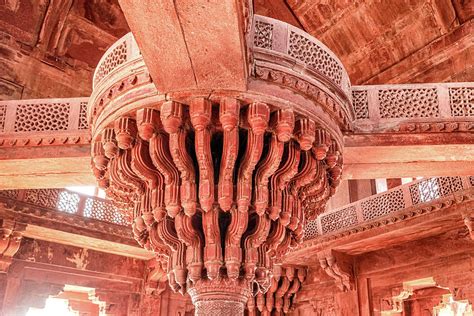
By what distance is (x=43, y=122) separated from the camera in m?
5.29

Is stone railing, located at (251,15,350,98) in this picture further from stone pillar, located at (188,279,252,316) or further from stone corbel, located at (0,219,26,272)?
stone corbel, located at (0,219,26,272)

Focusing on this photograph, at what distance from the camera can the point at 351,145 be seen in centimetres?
487

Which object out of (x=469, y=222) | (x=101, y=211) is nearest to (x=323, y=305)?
(x=469, y=222)

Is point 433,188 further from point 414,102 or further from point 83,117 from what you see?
point 83,117

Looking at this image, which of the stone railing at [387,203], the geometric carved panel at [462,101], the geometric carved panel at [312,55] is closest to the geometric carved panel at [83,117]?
the geometric carved panel at [312,55]

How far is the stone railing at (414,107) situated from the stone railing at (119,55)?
225 cm

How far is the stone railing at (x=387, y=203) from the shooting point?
797 cm

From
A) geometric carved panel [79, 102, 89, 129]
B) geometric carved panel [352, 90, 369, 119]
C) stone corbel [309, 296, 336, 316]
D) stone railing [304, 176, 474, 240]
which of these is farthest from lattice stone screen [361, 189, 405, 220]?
geometric carved panel [79, 102, 89, 129]

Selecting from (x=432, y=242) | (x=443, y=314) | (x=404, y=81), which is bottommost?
(x=443, y=314)

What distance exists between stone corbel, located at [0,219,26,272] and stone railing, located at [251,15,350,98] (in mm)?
5929

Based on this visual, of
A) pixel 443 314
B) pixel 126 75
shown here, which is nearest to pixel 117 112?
pixel 126 75

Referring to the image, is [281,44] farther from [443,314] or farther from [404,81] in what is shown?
[443,314]

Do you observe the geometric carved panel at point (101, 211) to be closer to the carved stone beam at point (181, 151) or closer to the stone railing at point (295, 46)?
the carved stone beam at point (181, 151)

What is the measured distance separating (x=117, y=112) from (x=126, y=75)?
32 centimetres
